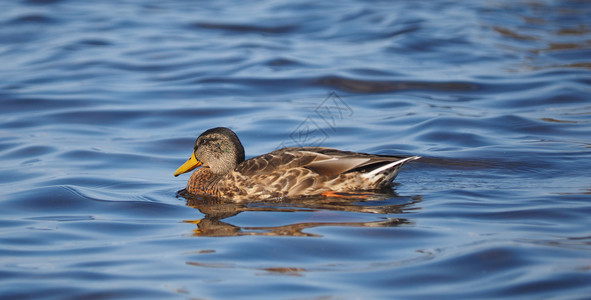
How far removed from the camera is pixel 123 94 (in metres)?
13.5

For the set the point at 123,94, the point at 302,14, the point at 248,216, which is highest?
the point at 302,14

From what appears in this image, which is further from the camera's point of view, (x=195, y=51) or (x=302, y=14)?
(x=302, y=14)

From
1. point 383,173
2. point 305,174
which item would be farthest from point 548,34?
point 305,174

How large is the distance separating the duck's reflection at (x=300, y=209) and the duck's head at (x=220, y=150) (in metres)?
0.41

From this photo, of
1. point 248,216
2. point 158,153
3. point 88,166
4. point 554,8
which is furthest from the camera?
point 554,8

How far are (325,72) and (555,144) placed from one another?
5452 millimetres

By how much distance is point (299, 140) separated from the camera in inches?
423

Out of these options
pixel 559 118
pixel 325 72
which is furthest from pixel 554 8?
pixel 559 118

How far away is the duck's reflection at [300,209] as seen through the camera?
6.85 meters

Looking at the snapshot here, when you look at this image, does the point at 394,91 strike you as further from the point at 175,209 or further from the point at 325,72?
the point at 175,209

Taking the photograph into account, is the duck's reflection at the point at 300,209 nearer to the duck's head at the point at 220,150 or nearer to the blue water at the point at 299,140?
the blue water at the point at 299,140

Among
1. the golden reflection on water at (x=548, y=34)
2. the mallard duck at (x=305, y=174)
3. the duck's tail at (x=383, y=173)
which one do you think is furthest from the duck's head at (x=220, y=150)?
the golden reflection on water at (x=548, y=34)

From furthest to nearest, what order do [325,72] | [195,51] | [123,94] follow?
[195,51], [325,72], [123,94]

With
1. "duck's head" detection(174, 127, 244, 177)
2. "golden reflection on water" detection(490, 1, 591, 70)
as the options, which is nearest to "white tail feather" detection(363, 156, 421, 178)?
"duck's head" detection(174, 127, 244, 177)
